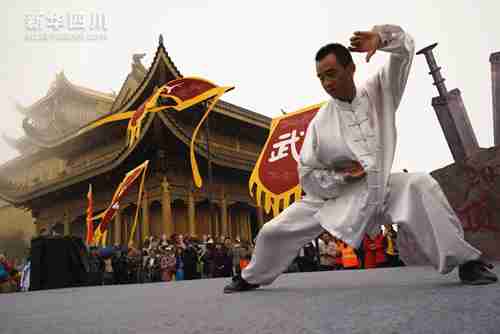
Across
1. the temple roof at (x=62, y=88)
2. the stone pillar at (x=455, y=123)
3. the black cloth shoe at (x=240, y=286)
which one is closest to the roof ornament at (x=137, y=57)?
the temple roof at (x=62, y=88)

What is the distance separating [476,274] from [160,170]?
13.5m

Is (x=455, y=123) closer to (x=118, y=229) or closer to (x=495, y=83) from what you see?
(x=495, y=83)

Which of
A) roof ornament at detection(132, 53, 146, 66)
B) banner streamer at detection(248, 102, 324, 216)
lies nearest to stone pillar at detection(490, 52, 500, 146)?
banner streamer at detection(248, 102, 324, 216)

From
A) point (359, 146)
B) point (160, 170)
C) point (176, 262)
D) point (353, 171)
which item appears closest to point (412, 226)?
point (353, 171)

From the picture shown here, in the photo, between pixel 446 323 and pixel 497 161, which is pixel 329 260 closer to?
pixel 497 161

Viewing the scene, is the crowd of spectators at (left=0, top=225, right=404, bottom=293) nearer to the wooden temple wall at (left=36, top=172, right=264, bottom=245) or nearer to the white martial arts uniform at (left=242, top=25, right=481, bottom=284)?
the wooden temple wall at (left=36, top=172, right=264, bottom=245)

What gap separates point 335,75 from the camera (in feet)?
8.73

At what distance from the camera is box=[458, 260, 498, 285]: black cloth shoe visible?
2.10 metres

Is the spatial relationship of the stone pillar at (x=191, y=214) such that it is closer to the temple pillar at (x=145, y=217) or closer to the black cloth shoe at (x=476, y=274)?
the temple pillar at (x=145, y=217)

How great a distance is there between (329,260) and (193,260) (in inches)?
128

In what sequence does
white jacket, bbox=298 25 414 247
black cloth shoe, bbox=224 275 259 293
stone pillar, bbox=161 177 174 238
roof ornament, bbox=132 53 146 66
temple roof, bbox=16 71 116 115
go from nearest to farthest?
white jacket, bbox=298 25 414 247 → black cloth shoe, bbox=224 275 259 293 → stone pillar, bbox=161 177 174 238 → roof ornament, bbox=132 53 146 66 → temple roof, bbox=16 71 116 115

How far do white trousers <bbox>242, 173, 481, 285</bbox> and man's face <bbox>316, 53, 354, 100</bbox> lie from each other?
61cm

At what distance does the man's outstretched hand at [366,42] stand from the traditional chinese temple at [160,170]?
10198mm

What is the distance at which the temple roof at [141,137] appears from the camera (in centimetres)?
1437
